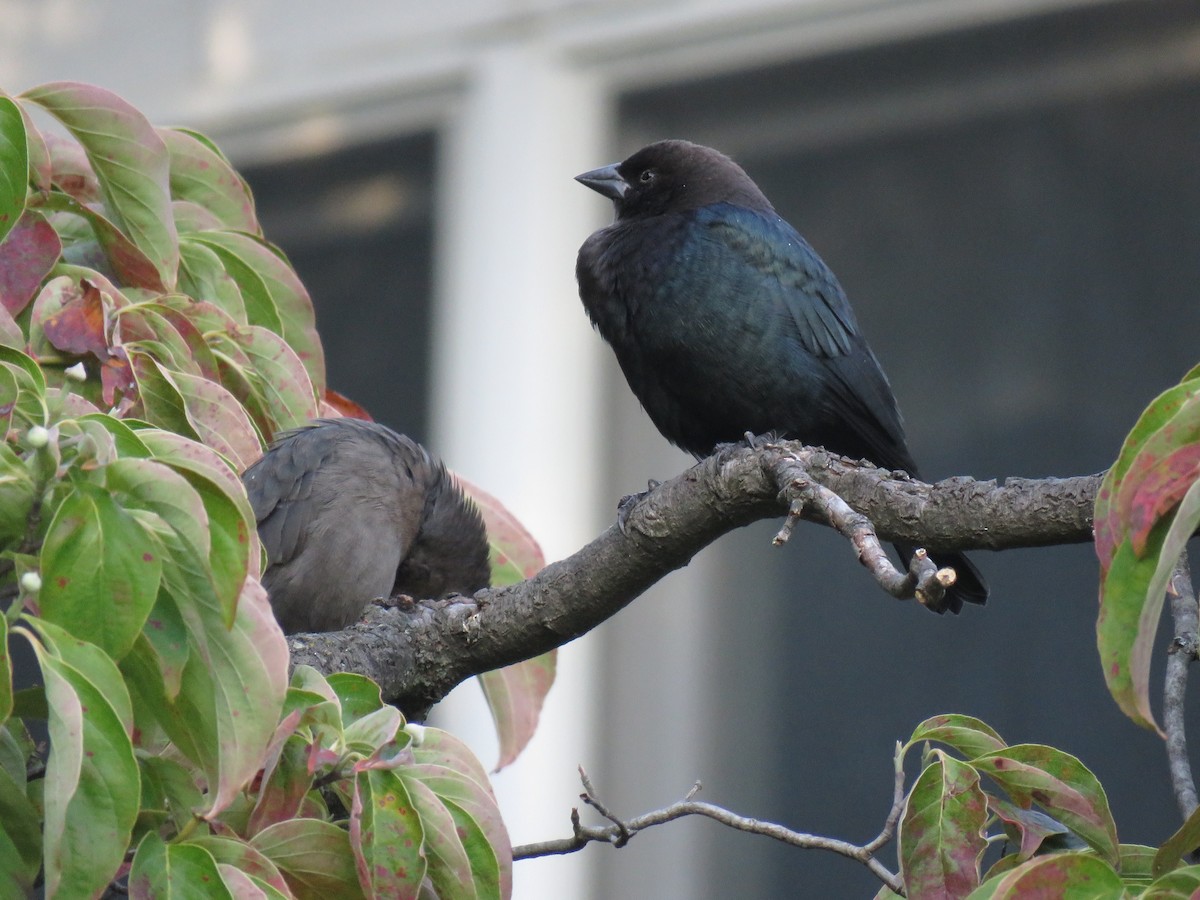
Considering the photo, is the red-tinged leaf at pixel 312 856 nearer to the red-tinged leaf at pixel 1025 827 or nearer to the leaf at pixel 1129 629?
the red-tinged leaf at pixel 1025 827

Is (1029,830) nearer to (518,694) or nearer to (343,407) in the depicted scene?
(518,694)

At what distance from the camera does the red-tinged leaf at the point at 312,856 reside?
5.50ft

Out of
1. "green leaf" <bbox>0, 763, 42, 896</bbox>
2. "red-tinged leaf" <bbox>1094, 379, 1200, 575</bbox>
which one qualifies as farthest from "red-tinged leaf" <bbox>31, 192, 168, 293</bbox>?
"red-tinged leaf" <bbox>1094, 379, 1200, 575</bbox>

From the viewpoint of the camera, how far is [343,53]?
21.0ft

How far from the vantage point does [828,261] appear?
17.8 feet

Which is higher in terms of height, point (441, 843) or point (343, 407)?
point (343, 407)

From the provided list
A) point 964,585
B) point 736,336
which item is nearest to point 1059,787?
point 964,585

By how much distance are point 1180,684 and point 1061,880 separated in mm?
398

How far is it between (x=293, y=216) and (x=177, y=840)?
5268 mm

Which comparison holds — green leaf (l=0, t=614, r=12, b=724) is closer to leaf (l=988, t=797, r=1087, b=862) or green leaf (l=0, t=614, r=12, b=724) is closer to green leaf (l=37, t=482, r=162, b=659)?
green leaf (l=37, t=482, r=162, b=659)

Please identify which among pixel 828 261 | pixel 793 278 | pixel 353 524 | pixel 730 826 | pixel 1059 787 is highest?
pixel 828 261

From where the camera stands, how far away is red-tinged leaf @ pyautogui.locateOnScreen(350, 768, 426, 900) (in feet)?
5.37

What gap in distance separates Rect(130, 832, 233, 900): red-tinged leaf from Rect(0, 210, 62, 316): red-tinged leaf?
0.80m

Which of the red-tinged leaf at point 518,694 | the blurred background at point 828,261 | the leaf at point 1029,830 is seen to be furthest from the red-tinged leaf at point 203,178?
the blurred background at point 828,261
